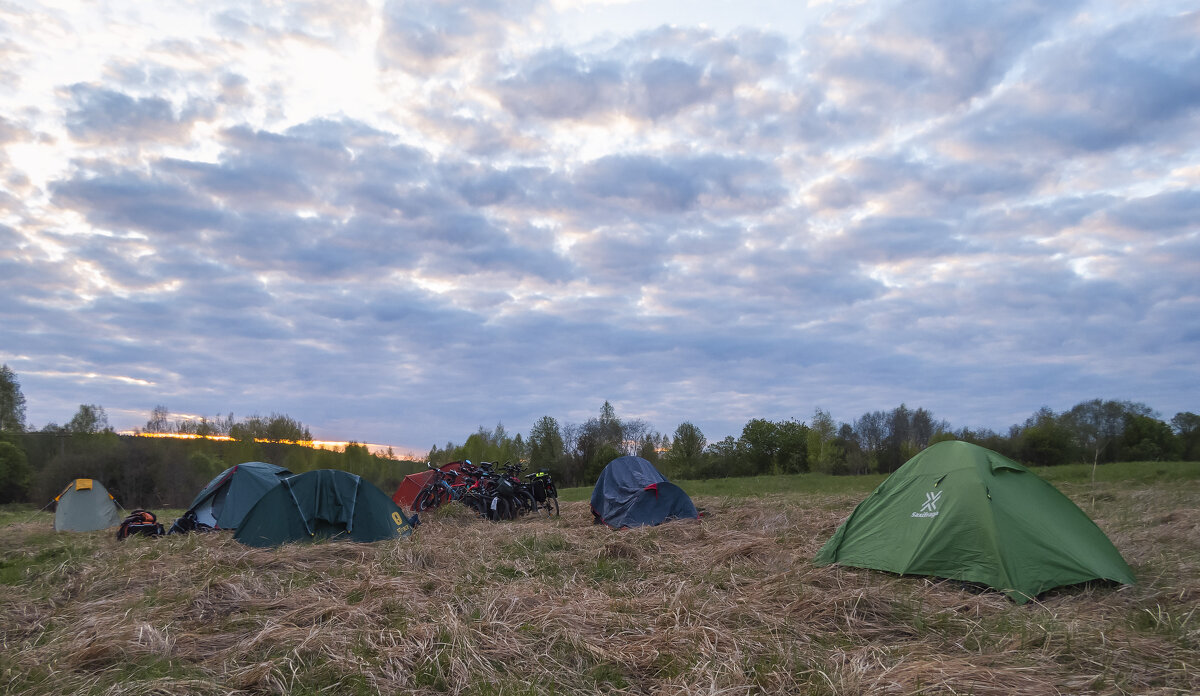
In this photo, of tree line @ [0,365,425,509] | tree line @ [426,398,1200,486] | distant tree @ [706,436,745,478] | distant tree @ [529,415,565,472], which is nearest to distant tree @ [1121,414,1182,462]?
tree line @ [426,398,1200,486]

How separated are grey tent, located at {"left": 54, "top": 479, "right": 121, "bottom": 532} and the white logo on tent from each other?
54.6 feet

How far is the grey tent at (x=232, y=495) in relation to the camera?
11539mm

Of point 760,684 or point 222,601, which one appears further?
point 222,601

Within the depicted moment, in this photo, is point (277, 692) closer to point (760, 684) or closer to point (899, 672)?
point (760, 684)

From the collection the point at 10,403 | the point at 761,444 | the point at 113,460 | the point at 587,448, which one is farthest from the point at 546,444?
the point at 10,403

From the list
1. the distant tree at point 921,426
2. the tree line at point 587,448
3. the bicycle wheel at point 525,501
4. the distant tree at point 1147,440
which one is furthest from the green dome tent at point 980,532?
the distant tree at point 921,426

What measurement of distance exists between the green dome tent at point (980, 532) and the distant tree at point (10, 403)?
1860 inches

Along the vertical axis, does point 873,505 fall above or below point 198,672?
above

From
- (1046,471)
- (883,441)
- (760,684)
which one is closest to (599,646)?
(760,684)

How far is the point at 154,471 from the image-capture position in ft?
99.6

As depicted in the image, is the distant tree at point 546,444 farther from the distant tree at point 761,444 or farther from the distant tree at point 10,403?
the distant tree at point 10,403

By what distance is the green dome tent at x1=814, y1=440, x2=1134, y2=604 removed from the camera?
6.05 metres

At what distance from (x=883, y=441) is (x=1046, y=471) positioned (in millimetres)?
24966

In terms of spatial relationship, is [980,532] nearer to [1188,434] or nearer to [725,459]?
[725,459]
